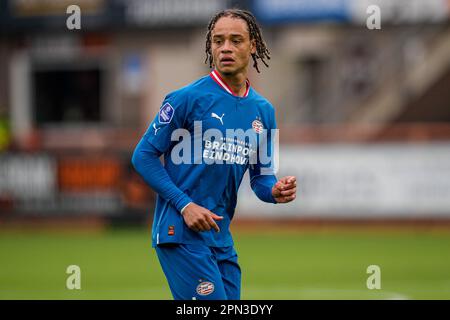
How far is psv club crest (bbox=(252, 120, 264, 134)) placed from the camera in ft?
20.6

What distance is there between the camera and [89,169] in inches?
769

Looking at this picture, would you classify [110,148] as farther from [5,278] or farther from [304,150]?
[5,278]

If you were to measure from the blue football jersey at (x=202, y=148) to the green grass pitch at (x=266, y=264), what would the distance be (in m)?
4.72

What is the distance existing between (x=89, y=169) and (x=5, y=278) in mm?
7091

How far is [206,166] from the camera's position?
6.07 m

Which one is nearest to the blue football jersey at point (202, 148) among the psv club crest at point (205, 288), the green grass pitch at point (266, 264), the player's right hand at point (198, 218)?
the player's right hand at point (198, 218)

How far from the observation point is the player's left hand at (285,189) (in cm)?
616

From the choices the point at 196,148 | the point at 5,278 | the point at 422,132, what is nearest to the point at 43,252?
the point at 5,278

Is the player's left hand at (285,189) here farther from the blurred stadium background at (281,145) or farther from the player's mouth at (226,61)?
the blurred stadium background at (281,145)

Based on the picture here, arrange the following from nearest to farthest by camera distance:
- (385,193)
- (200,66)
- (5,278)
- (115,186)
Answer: (5,278)
(385,193)
(115,186)
(200,66)

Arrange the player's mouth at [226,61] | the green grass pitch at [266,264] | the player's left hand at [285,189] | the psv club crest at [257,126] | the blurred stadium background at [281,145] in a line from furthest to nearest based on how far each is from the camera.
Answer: the blurred stadium background at [281,145], the green grass pitch at [266,264], the psv club crest at [257,126], the player's left hand at [285,189], the player's mouth at [226,61]
